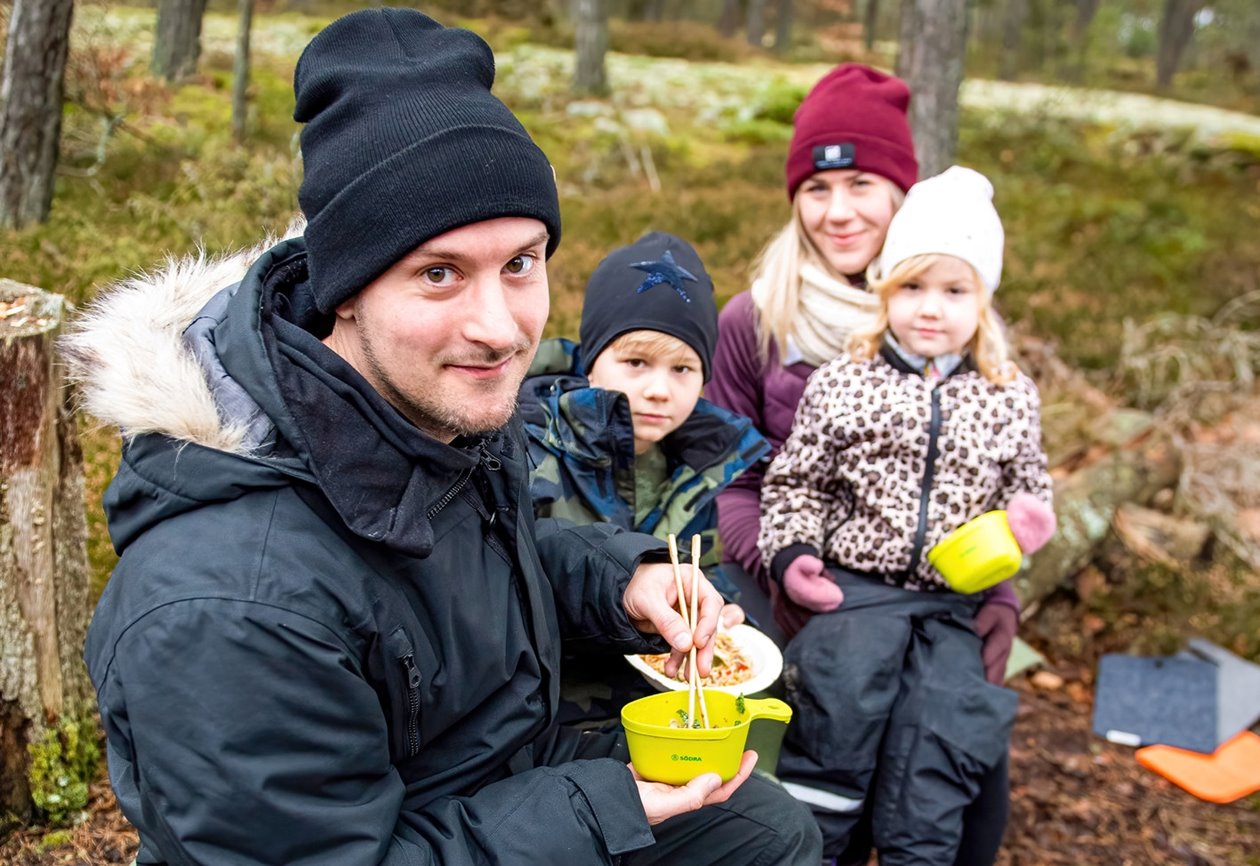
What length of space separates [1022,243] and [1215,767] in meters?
6.63

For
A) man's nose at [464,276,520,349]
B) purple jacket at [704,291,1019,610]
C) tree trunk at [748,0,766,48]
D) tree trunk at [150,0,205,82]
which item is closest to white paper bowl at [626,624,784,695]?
purple jacket at [704,291,1019,610]

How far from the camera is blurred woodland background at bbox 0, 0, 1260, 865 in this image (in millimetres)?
4137

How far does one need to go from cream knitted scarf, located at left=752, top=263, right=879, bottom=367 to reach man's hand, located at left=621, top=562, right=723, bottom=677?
1443mm

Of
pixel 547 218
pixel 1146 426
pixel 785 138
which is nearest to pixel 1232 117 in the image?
pixel 785 138

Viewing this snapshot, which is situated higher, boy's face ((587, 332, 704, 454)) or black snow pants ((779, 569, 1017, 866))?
boy's face ((587, 332, 704, 454))

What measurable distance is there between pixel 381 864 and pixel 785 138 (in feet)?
41.4

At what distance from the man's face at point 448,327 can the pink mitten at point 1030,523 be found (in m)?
1.82

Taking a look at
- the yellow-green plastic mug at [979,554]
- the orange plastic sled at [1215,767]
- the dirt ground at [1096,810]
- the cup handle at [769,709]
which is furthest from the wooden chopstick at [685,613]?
the orange plastic sled at [1215,767]

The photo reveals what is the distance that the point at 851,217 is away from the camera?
12.4ft

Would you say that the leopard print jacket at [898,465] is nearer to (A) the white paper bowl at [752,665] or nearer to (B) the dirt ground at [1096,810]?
(A) the white paper bowl at [752,665]

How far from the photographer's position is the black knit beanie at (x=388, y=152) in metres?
1.83

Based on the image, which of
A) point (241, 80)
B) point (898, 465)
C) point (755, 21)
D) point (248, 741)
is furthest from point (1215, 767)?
point (755, 21)

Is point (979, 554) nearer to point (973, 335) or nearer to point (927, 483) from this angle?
point (927, 483)

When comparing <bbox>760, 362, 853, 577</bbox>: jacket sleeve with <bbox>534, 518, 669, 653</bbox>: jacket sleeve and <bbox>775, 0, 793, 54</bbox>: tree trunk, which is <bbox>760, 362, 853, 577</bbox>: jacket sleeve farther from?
<bbox>775, 0, 793, 54</bbox>: tree trunk
